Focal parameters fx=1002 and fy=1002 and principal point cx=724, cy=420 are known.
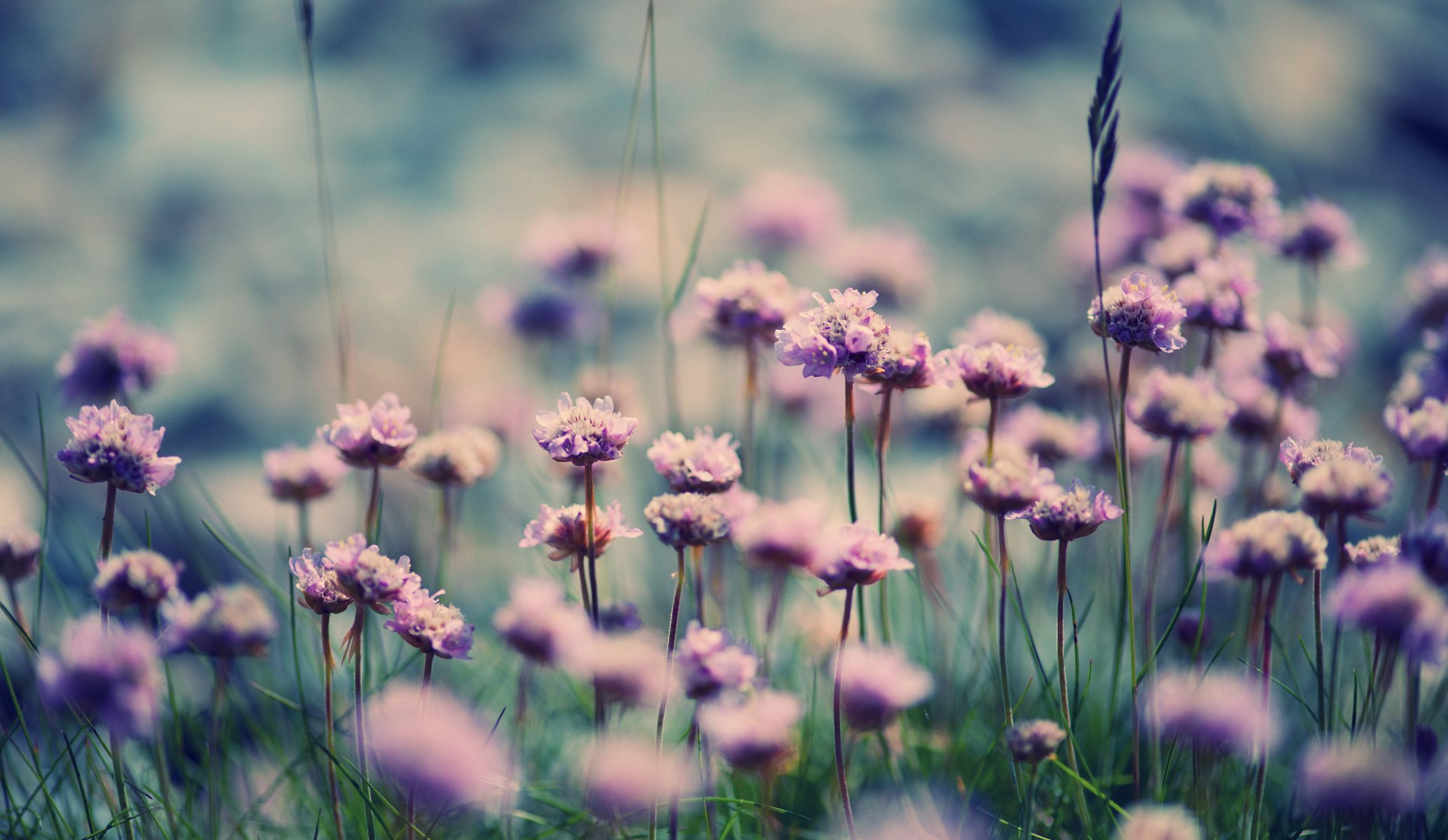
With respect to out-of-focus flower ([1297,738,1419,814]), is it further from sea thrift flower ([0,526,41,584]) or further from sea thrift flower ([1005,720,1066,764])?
sea thrift flower ([0,526,41,584])

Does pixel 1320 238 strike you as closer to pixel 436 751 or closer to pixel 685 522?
pixel 685 522

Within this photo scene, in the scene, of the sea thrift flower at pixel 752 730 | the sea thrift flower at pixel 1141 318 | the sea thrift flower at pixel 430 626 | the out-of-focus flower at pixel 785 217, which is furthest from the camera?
the out-of-focus flower at pixel 785 217

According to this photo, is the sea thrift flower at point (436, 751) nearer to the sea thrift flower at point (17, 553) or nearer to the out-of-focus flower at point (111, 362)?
the sea thrift flower at point (17, 553)

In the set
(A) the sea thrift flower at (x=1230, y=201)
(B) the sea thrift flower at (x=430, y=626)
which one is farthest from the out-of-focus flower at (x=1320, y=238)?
(B) the sea thrift flower at (x=430, y=626)

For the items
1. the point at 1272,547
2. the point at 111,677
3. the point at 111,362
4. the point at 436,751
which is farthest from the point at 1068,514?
the point at 111,362

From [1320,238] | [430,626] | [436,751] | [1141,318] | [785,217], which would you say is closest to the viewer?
[436,751]

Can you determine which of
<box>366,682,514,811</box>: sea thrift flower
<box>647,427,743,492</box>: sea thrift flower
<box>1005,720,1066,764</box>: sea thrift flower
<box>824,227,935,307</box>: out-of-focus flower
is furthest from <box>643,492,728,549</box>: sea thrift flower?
<box>824,227,935,307</box>: out-of-focus flower
